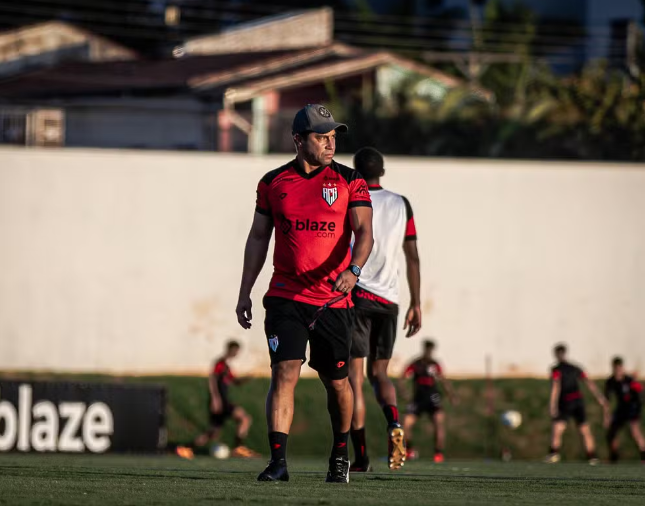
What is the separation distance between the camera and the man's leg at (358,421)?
9.88 meters

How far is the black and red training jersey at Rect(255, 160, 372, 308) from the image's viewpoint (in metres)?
8.02

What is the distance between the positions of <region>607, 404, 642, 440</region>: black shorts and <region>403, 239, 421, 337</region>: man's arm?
1158cm

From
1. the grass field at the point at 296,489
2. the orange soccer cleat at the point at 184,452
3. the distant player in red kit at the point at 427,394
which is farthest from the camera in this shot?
the distant player in red kit at the point at 427,394

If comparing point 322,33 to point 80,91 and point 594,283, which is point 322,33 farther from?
point 594,283

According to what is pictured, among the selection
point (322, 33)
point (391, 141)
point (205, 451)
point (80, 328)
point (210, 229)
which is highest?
point (322, 33)

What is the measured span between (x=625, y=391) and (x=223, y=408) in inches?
241

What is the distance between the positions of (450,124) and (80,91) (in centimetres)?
1046

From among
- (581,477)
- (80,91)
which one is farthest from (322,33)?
(581,477)

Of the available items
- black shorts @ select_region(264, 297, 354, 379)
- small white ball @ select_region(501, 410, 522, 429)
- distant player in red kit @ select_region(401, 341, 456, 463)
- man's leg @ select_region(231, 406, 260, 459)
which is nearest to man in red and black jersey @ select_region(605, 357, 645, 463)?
small white ball @ select_region(501, 410, 522, 429)

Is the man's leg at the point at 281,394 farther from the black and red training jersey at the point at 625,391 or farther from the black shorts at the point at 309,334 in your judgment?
the black and red training jersey at the point at 625,391

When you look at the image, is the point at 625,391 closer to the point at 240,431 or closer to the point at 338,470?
the point at 240,431

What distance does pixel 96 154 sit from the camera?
2469 cm

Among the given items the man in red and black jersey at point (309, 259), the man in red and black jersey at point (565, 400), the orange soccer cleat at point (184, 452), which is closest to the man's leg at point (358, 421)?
the man in red and black jersey at point (309, 259)

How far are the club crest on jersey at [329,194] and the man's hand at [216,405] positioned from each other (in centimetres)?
1307
